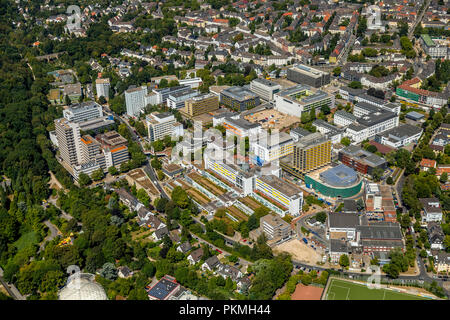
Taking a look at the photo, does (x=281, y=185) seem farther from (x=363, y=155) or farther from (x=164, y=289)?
(x=164, y=289)

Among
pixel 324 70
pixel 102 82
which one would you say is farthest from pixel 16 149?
pixel 324 70

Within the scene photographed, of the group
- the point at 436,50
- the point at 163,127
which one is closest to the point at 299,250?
the point at 163,127

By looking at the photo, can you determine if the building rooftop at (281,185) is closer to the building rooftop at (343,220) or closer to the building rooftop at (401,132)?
the building rooftop at (343,220)

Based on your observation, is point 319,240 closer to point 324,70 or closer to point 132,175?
point 132,175

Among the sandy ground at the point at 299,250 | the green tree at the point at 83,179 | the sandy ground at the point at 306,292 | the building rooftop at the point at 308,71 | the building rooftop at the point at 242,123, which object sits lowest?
the sandy ground at the point at 306,292

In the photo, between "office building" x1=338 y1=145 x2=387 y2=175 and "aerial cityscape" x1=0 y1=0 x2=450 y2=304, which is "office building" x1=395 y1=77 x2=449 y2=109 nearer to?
"aerial cityscape" x1=0 y1=0 x2=450 y2=304

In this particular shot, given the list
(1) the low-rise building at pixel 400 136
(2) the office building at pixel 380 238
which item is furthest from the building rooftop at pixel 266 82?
(2) the office building at pixel 380 238
